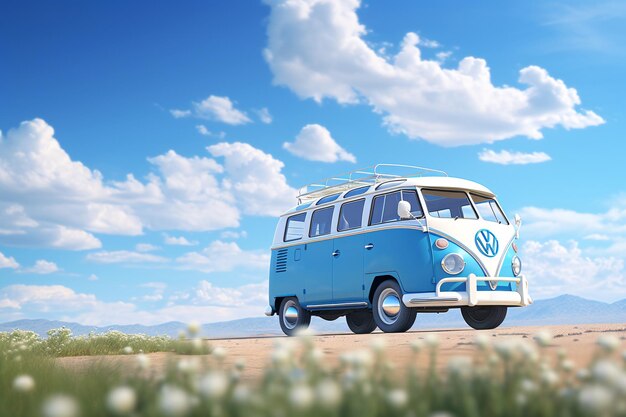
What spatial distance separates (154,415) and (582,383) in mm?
2192

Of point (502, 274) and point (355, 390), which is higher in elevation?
point (502, 274)

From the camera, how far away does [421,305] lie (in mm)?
11562

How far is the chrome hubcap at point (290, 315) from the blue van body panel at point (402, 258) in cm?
287

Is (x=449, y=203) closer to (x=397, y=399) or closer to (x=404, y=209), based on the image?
(x=404, y=209)

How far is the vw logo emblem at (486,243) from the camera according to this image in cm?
1216

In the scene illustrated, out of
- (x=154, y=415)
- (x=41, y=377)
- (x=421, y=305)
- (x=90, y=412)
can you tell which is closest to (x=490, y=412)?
(x=154, y=415)

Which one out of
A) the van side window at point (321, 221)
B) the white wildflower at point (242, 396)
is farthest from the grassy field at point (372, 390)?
the van side window at point (321, 221)

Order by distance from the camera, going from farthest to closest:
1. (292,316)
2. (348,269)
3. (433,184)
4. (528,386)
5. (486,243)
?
(292,316) → (348,269) → (433,184) → (486,243) → (528,386)

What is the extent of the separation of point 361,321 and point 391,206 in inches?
156

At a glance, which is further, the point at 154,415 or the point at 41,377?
the point at 41,377

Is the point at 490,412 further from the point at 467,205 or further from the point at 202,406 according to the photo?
the point at 467,205

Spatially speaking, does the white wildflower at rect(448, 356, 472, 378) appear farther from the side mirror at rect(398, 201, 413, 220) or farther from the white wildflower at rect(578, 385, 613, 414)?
the side mirror at rect(398, 201, 413, 220)

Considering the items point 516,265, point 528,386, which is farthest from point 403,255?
point 528,386

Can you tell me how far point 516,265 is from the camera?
41.9 ft
